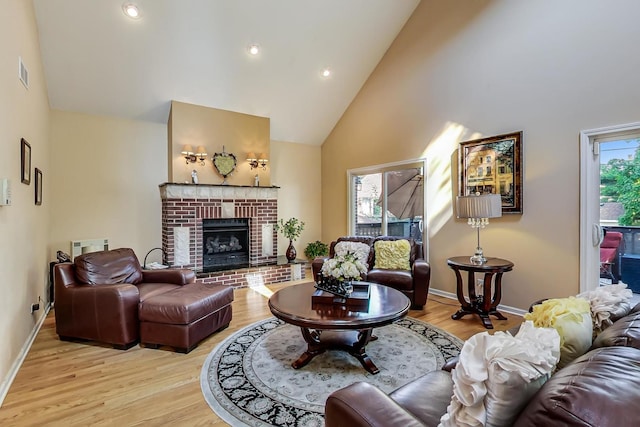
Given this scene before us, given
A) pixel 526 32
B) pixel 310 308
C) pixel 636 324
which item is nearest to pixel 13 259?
pixel 310 308

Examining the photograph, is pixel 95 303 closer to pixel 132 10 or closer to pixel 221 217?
pixel 221 217

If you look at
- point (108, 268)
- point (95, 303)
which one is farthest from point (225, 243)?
point (95, 303)

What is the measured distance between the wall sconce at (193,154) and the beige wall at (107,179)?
0.64 m

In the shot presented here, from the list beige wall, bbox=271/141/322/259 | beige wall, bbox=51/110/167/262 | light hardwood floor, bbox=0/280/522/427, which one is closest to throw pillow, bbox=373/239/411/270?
light hardwood floor, bbox=0/280/522/427

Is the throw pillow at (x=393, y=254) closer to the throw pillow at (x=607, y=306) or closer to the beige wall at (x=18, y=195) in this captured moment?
the throw pillow at (x=607, y=306)

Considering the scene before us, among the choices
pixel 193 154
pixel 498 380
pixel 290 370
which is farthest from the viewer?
pixel 193 154

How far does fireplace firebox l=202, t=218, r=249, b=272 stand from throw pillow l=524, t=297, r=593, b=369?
4.57m

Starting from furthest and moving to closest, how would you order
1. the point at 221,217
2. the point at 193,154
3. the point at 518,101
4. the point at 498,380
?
the point at 221,217 < the point at 193,154 < the point at 518,101 < the point at 498,380

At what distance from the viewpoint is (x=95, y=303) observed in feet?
9.56

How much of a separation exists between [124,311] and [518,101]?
15.6ft

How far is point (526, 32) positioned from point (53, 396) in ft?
18.3

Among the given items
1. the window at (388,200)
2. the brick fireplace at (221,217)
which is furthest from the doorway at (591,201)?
the brick fireplace at (221,217)

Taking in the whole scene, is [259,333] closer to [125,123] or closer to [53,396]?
[53,396]

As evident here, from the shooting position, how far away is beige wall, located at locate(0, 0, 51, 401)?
2309 mm
